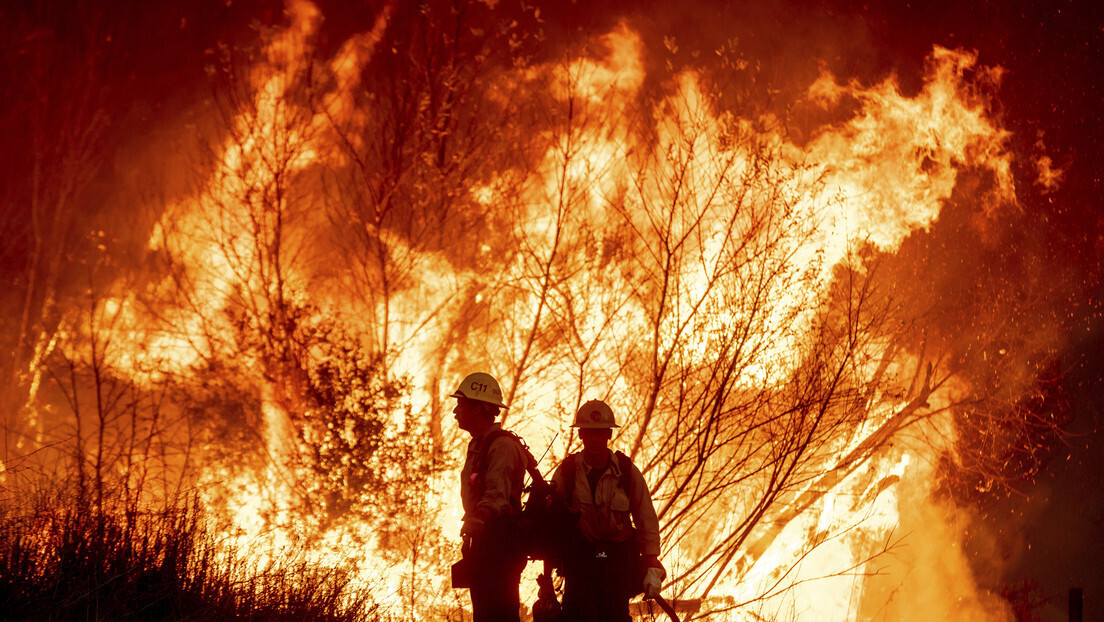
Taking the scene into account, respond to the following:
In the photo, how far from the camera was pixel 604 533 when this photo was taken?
15.8ft

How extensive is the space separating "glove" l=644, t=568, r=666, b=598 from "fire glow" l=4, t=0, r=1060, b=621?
3285 millimetres

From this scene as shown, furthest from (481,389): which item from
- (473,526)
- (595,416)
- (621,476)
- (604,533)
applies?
(604,533)

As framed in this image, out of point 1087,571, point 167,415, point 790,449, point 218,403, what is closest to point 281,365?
point 218,403

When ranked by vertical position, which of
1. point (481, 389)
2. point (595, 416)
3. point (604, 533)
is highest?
point (481, 389)

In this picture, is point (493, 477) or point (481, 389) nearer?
point (493, 477)

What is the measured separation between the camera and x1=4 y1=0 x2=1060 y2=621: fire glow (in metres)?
8.95

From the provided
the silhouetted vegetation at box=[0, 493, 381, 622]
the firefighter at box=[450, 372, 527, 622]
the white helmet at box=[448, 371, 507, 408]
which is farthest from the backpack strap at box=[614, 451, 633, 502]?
the silhouetted vegetation at box=[0, 493, 381, 622]

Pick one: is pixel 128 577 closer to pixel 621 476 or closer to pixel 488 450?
pixel 488 450

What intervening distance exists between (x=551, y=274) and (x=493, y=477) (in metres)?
5.42

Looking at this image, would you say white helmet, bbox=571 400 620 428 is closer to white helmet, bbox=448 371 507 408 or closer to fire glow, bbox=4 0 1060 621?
white helmet, bbox=448 371 507 408

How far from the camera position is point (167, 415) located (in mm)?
11375

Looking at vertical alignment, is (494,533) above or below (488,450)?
below

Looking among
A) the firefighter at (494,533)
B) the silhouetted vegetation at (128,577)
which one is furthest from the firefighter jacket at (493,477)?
the silhouetted vegetation at (128,577)

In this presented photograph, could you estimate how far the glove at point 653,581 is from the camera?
471 centimetres
